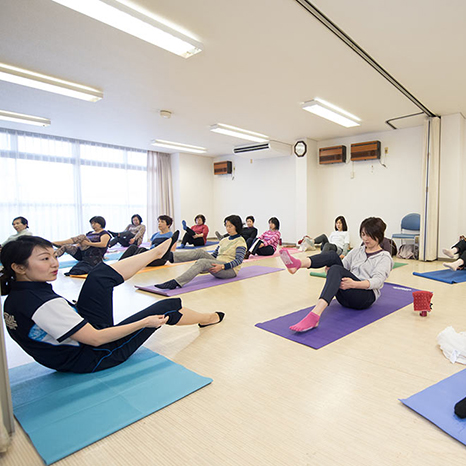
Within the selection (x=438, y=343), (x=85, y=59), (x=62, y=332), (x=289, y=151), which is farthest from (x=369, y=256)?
(x=289, y=151)

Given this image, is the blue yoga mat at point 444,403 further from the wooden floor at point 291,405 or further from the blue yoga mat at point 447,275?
the blue yoga mat at point 447,275

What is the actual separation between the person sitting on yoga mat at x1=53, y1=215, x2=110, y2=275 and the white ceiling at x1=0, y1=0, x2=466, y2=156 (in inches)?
74.4

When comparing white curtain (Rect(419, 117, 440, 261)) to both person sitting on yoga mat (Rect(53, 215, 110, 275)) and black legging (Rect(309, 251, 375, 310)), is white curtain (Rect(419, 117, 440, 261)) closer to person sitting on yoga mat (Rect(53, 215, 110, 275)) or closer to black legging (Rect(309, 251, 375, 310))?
black legging (Rect(309, 251, 375, 310))

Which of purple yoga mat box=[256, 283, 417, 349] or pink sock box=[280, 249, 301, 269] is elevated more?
pink sock box=[280, 249, 301, 269]

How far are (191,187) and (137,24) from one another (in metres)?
6.89

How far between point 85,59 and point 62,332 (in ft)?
10.1

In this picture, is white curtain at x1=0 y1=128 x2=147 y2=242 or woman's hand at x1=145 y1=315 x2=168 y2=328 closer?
woman's hand at x1=145 y1=315 x2=168 y2=328

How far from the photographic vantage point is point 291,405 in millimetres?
1553

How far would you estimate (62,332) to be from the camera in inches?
57.9

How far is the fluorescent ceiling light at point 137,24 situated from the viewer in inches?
95.7

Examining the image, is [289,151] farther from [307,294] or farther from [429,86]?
[307,294]

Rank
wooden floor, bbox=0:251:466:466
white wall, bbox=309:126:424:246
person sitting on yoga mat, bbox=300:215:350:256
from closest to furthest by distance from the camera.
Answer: wooden floor, bbox=0:251:466:466
person sitting on yoga mat, bbox=300:215:350:256
white wall, bbox=309:126:424:246

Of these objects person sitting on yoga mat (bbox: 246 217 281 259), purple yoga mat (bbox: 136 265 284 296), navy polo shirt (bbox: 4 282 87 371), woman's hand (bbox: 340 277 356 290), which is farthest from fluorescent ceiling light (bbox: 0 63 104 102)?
woman's hand (bbox: 340 277 356 290)

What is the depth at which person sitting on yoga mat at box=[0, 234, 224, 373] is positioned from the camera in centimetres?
148
